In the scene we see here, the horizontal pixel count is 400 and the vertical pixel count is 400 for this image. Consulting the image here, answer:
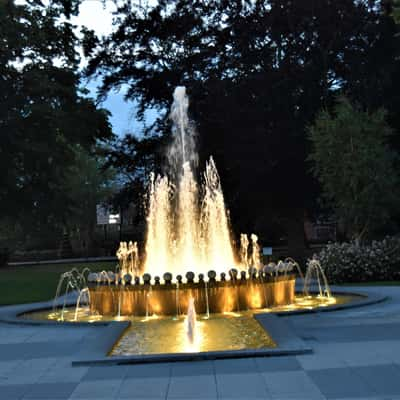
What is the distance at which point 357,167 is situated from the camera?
82.8 feet

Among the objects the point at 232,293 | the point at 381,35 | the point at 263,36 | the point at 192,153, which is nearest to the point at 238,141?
the point at 192,153

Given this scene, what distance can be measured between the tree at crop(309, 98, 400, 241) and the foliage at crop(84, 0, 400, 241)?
14.0 feet

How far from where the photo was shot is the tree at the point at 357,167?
→ 2525 cm


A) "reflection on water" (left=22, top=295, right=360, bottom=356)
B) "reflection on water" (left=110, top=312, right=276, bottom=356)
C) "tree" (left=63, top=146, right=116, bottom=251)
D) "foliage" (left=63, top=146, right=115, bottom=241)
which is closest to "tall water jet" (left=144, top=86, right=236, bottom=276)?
"reflection on water" (left=22, top=295, right=360, bottom=356)

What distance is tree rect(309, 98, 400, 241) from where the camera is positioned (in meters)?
25.2

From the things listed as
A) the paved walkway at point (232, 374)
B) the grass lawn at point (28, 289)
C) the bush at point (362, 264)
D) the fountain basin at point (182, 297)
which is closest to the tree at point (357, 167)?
the bush at point (362, 264)

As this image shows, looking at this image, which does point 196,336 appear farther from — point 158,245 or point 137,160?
point 137,160

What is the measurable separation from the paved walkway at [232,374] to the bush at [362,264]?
43.1 ft

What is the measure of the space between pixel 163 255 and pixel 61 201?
21430mm

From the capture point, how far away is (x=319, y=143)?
26.3 metres

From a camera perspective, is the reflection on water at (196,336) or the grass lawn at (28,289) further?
the grass lawn at (28,289)

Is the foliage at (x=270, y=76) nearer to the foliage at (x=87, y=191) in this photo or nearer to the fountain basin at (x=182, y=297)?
the fountain basin at (x=182, y=297)

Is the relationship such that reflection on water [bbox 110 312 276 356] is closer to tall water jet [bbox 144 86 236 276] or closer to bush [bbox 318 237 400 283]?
tall water jet [bbox 144 86 236 276]

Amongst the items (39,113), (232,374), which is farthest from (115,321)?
(39,113)
